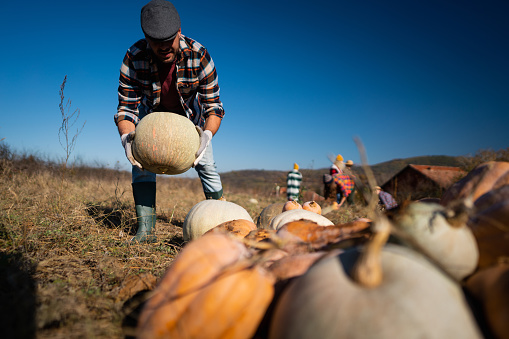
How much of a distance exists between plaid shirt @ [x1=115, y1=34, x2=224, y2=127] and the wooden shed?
8.82m

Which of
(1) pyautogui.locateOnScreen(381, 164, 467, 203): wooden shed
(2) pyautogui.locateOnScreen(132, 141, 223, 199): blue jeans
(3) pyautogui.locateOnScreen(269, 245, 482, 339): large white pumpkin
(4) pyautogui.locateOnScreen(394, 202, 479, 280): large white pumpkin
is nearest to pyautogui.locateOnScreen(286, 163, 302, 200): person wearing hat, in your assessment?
(1) pyautogui.locateOnScreen(381, 164, 467, 203): wooden shed

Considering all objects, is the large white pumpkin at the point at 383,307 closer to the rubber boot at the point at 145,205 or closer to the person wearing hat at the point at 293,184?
the rubber boot at the point at 145,205

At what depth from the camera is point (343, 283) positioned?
927mm

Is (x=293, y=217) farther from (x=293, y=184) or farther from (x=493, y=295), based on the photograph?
(x=293, y=184)

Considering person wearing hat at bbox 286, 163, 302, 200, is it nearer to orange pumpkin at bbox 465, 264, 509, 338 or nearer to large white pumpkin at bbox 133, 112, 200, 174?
large white pumpkin at bbox 133, 112, 200, 174

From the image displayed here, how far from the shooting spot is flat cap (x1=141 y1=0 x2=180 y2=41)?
3044mm

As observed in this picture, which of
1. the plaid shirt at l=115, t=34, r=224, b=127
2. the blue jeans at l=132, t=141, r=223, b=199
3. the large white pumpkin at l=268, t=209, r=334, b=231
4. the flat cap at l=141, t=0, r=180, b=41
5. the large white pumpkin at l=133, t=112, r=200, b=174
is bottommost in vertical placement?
the large white pumpkin at l=268, t=209, r=334, b=231

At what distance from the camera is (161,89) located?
3.83 metres

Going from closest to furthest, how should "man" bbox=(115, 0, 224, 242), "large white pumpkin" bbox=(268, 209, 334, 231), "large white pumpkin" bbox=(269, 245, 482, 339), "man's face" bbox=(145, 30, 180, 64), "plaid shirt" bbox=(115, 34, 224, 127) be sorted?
"large white pumpkin" bbox=(269, 245, 482, 339)
"large white pumpkin" bbox=(268, 209, 334, 231)
"man's face" bbox=(145, 30, 180, 64)
"man" bbox=(115, 0, 224, 242)
"plaid shirt" bbox=(115, 34, 224, 127)

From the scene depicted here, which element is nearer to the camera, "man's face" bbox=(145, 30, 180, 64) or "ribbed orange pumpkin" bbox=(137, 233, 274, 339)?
"ribbed orange pumpkin" bbox=(137, 233, 274, 339)

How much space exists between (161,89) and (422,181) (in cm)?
1134

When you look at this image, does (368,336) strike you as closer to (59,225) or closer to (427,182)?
(59,225)

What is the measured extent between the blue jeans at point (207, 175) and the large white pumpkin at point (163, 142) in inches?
20.7

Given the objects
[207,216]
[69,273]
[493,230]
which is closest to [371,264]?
[493,230]
